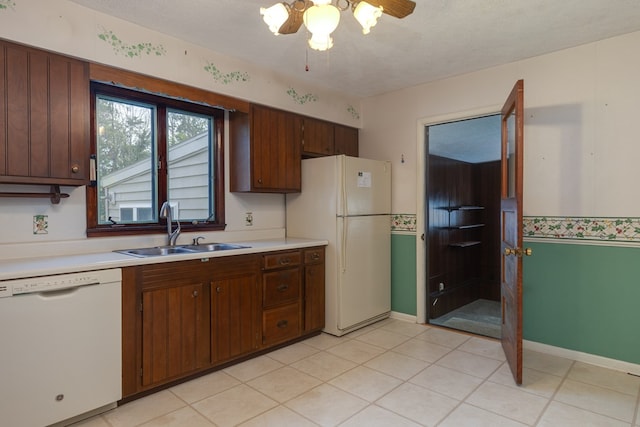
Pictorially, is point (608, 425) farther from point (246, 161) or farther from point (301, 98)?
point (301, 98)

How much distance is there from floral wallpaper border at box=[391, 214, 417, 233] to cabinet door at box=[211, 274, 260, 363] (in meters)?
1.70

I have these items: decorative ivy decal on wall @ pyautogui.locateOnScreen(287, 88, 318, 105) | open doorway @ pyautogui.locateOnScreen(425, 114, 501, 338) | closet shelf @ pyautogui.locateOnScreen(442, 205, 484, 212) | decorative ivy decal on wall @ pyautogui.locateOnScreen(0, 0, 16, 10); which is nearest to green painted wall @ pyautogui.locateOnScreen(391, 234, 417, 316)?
open doorway @ pyautogui.locateOnScreen(425, 114, 501, 338)

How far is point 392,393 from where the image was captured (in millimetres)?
2338

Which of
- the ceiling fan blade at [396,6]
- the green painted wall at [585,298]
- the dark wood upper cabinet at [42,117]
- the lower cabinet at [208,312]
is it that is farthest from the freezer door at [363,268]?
the dark wood upper cabinet at [42,117]

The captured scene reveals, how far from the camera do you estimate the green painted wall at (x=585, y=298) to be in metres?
2.62

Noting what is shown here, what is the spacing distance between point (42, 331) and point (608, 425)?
298 cm

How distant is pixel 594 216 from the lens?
8.99 feet

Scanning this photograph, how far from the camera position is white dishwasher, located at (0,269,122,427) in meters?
1.77

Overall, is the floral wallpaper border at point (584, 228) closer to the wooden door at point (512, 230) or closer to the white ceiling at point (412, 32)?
the wooden door at point (512, 230)

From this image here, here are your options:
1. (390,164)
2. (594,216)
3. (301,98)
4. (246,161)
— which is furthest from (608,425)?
(301,98)

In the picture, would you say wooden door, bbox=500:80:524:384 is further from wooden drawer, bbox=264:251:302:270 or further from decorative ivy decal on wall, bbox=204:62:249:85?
decorative ivy decal on wall, bbox=204:62:249:85

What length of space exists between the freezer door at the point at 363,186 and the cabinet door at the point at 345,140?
1.68ft

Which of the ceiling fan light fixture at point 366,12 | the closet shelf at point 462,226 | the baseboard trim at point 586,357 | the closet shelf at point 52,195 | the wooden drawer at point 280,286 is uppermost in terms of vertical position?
the ceiling fan light fixture at point 366,12

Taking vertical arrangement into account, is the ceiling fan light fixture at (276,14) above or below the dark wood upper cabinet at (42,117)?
above
